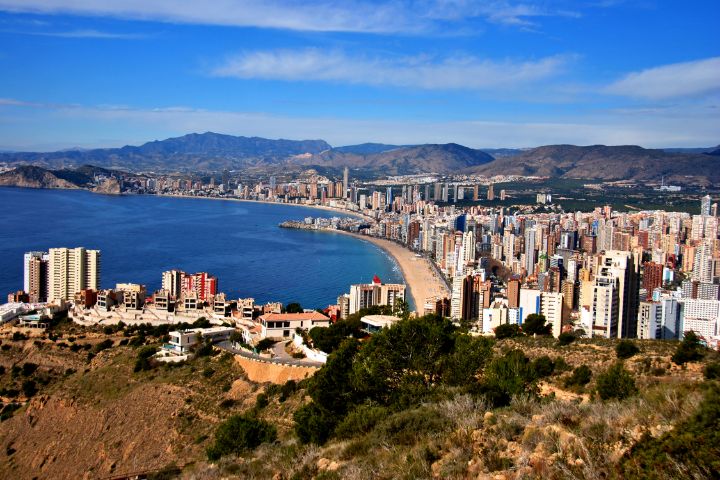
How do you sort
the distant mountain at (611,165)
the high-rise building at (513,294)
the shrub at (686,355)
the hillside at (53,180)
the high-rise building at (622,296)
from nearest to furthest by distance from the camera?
the shrub at (686,355) → the high-rise building at (622,296) → the high-rise building at (513,294) → the distant mountain at (611,165) → the hillside at (53,180)

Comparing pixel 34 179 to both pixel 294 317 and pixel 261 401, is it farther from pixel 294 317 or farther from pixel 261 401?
pixel 261 401

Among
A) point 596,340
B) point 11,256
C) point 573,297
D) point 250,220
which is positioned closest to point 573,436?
point 596,340

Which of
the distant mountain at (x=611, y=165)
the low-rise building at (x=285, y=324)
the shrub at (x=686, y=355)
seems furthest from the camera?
the distant mountain at (x=611, y=165)

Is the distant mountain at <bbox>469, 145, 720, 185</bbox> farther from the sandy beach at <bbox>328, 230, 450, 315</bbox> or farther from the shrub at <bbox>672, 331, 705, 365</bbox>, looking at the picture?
the shrub at <bbox>672, 331, 705, 365</bbox>

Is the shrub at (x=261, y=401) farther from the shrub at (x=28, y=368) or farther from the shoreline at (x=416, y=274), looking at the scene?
the shoreline at (x=416, y=274)

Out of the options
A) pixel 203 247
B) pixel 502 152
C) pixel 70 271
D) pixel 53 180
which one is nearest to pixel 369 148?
pixel 502 152

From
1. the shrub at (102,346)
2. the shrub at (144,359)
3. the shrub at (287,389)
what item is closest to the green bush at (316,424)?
the shrub at (287,389)

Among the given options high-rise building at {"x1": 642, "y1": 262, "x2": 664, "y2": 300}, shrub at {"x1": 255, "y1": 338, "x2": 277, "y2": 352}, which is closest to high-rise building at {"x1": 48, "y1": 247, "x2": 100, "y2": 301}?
shrub at {"x1": 255, "y1": 338, "x2": 277, "y2": 352}
